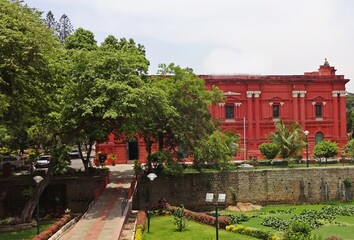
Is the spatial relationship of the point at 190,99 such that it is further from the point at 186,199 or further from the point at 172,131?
the point at 186,199

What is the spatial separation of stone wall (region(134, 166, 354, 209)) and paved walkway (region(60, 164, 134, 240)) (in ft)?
7.36

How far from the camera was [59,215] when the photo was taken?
27.6m

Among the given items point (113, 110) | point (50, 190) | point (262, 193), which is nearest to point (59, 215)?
point (50, 190)

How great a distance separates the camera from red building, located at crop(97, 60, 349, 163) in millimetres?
43312

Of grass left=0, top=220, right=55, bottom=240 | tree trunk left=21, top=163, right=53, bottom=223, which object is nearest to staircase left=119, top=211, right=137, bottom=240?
grass left=0, top=220, right=55, bottom=240

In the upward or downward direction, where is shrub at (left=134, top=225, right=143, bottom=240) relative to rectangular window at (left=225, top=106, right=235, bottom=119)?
downward

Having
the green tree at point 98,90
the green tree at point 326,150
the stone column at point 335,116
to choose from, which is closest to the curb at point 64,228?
the green tree at point 98,90

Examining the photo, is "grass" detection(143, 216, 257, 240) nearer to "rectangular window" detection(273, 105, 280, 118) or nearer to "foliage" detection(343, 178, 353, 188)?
"foliage" detection(343, 178, 353, 188)

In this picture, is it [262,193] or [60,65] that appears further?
[262,193]

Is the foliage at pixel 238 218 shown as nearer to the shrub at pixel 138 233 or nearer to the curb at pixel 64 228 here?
the shrub at pixel 138 233

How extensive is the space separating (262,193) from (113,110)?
554 inches

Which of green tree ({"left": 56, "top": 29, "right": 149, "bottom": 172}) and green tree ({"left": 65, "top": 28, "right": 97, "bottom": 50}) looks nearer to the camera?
green tree ({"left": 56, "top": 29, "right": 149, "bottom": 172})

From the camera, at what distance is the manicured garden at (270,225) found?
21781mm

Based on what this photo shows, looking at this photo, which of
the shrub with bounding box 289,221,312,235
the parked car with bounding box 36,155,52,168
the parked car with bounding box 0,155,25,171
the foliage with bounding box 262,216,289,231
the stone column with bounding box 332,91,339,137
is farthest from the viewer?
the stone column with bounding box 332,91,339,137
